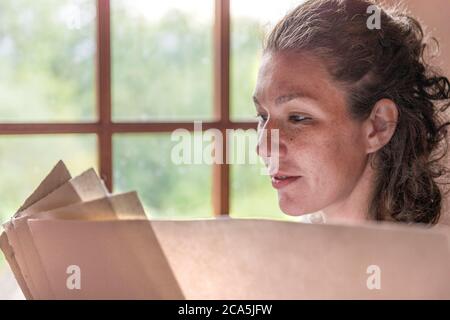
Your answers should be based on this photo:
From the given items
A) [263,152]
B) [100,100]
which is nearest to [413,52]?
[263,152]

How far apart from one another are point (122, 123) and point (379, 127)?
55.7 inches

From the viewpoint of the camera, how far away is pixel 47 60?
2510mm

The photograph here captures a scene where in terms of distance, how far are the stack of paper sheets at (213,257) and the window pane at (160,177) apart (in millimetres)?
1932

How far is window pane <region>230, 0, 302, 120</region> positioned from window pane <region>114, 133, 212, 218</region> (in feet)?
0.94

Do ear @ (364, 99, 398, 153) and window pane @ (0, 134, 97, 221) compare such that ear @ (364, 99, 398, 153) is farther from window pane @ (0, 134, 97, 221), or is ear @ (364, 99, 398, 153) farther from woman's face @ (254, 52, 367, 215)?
window pane @ (0, 134, 97, 221)

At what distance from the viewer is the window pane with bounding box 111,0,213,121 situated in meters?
2.50

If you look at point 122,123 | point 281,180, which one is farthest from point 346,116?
point 122,123

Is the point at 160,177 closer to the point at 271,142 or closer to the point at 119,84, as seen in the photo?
the point at 119,84

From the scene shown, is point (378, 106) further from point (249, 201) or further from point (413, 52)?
point (249, 201)

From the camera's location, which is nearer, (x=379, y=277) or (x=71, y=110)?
(x=379, y=277)

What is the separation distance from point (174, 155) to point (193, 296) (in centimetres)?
222

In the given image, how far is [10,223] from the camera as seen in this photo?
1.88 feet

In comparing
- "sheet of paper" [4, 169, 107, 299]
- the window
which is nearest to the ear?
"sheet of paper" [4, 169, 107, 299]

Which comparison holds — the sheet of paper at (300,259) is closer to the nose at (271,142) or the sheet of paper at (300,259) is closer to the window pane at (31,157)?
the nose at (271,142)
